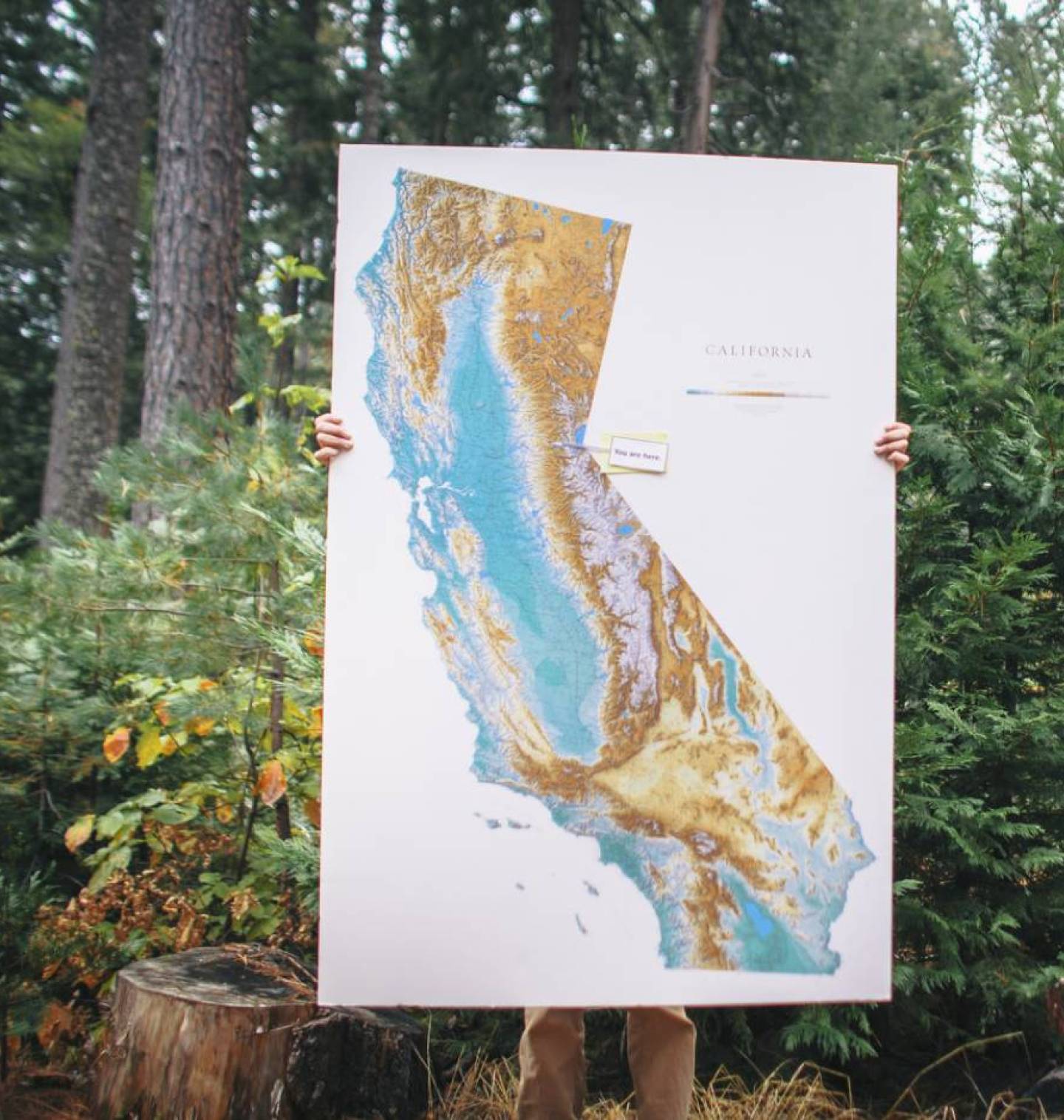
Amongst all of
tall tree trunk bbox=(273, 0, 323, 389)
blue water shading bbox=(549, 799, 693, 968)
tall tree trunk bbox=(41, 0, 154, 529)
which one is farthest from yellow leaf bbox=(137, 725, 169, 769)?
tall tree trunk bbox=(273, 0, 323, 389)

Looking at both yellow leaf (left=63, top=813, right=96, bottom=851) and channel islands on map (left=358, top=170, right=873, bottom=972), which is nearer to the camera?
channel islands on map (left=358, top=170, right=873, bottom=972)

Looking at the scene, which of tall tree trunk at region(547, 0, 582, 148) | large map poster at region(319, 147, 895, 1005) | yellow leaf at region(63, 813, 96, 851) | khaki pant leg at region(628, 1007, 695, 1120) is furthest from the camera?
tall tree trunk at region(547, 0, 582, 148)

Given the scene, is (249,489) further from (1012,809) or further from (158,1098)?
(1012,809)

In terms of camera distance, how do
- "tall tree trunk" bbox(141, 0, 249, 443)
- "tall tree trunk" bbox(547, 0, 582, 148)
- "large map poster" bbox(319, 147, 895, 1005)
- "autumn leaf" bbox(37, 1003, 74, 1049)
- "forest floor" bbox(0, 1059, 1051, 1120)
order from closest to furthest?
"large map poster" bbox(319, 147, 895, 1005), "forest floor" bbox(0, 1059, 1051, 1120), "autumn leaf" bbox(37, 1003, 74, 1049), "tall tree trunk" bbox(141, 0, 249, 443), "tall tree trunk" bbox(547, 0, 582, 148)

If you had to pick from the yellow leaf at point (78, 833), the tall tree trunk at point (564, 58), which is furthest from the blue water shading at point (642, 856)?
the tall tree trunk at point (564, 58)

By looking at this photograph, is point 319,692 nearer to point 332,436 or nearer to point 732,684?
point 332,436

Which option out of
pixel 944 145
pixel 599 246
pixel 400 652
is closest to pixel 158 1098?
pixel 400 652

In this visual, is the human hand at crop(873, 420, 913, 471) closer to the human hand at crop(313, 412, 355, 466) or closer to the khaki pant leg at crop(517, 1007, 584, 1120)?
the human hand at crop(313, 412, 355, 466)
